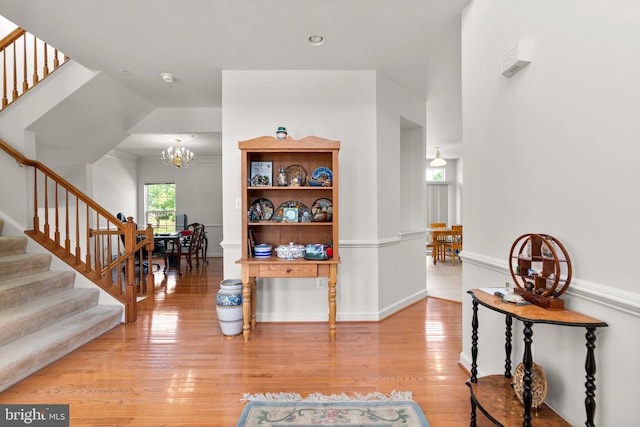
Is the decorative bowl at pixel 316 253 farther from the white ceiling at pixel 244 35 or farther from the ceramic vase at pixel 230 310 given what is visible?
the white ceiling at pixel 244 35

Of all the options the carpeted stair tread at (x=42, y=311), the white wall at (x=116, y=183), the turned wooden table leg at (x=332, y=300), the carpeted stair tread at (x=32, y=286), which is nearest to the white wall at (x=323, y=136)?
the turned wooden table leg at (x=332, y=300)

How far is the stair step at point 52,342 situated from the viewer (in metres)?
2.25

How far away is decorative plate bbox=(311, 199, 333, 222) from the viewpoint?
10.5ft

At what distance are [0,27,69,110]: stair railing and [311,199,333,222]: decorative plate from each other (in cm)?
337

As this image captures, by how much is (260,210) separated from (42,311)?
6.87 feet

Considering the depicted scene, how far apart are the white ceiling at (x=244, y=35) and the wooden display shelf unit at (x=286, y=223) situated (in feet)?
2.91

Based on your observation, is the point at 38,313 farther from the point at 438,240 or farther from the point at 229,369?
the point at 438,240

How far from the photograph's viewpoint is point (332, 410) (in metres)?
1.94

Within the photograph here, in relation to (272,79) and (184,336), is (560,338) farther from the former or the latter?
(272,79)

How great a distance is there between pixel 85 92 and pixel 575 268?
15.9 feet

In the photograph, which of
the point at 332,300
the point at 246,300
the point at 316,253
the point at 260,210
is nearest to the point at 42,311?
the point at 246,300

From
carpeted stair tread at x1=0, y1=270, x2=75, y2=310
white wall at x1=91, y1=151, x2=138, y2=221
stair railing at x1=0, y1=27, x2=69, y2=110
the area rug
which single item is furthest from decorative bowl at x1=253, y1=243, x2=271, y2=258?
white wall at x1=91, y1=151, x2=138, y2=221

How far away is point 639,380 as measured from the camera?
46.9 inches

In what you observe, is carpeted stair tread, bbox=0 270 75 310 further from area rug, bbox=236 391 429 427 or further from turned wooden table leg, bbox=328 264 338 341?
turned wooden table leg, bbox=328 264 338 341
